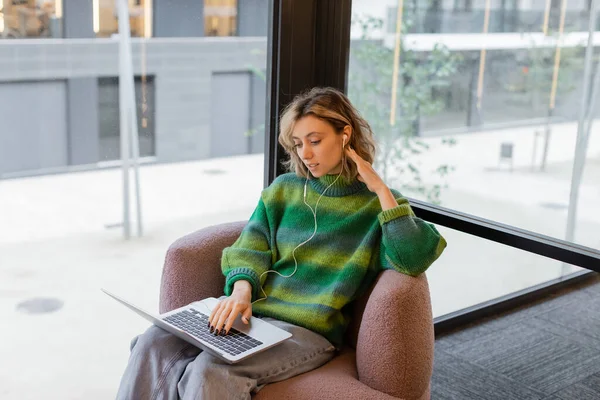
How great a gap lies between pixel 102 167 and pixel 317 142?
792mm

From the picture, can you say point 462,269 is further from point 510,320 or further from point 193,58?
point 193,58

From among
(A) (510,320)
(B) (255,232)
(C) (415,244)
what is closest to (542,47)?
(C) (415,244)

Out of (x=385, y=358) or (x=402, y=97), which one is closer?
(x=385, y=358)

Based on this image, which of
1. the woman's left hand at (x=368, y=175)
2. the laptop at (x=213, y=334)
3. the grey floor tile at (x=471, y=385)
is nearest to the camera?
the laptop at (x=213, y=334)

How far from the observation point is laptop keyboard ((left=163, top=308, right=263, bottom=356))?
2.01 meters

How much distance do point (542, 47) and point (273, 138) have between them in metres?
1.00

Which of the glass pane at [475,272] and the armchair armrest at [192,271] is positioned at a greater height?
the armchair armrest at [192,271]

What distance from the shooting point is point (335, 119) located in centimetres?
230

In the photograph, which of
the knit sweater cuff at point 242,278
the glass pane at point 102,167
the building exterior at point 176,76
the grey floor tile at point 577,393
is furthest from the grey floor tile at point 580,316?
the knit sweater cuff at point 242,278

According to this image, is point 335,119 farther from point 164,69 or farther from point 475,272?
point 475,272

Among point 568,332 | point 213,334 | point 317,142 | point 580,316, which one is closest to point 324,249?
point 317,142

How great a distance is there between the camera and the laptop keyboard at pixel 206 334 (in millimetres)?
2010

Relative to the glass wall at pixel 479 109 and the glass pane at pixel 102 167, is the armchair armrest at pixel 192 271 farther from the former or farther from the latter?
the glass wall at pixel 479 109

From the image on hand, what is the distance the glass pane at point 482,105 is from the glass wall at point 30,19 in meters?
1.13
